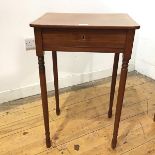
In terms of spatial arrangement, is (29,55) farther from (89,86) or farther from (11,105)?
(89,86)

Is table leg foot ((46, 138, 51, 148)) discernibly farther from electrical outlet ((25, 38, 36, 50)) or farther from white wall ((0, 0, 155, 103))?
electrical outlet ((25, 38, 36, 50))

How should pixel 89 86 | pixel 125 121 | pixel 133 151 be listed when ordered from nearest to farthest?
1. pixel 133 151
2. pixel 125 121
3. pixel 89 86

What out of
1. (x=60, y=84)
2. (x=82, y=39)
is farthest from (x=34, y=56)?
(x=82, y=39)

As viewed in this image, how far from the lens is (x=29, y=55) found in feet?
5.08

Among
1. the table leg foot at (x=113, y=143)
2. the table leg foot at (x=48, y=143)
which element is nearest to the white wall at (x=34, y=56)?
the table leg foot at (x=48, y=143)

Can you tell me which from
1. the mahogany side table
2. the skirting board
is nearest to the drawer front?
the mahogany side table

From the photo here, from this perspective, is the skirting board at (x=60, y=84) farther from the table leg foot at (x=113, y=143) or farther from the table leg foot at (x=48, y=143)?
the table leg foot at (x=113, y=143)

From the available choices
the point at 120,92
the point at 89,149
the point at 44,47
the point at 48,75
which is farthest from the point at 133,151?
the point at 48,75

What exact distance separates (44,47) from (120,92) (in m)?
0.41

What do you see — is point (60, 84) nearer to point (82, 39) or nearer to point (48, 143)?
point (48, 143)

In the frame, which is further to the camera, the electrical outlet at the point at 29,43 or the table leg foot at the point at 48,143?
the electrical outlet at the point at 29,43

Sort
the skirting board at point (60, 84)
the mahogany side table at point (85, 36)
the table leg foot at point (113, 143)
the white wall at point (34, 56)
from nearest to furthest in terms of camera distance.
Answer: the mahogany side table at point (85, 36) → the table leg foot at point (113, 143) → the white wall at point (34, 56) → the skirting board at point (60, 84)

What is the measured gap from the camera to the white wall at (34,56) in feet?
4.67

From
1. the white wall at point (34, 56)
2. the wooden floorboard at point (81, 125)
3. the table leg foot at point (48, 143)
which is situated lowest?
the wooden floorboard at point (81, 125)
